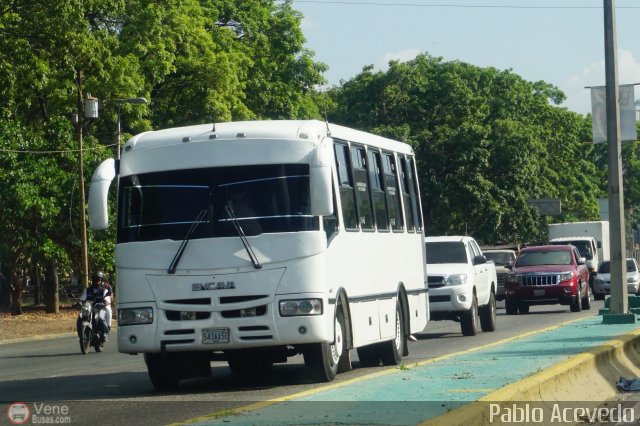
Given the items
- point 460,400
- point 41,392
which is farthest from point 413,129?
point 460,400

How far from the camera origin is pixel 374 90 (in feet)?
223

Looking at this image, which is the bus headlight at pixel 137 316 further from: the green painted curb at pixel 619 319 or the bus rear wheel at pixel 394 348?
the green painted curb at pixel 619 319

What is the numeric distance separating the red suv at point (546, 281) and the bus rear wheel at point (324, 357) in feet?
72.0

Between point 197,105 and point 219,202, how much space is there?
36825 mm

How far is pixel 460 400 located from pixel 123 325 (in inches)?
207

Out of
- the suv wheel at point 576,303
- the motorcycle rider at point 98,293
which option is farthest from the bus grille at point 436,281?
the suv wheel at point 576,303

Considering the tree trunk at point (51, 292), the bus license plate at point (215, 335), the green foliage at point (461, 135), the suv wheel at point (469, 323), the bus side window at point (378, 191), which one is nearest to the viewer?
the bus license plate at point (215, 335)

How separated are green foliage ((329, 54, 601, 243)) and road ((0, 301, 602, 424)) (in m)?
37.5

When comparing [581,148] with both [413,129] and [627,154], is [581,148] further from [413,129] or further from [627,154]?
[413,129]

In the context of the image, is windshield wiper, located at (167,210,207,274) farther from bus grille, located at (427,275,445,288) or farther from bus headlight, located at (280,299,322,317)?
bus grille, located at (427,275,445,288)

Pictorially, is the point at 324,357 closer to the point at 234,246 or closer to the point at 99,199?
the point at 234,246

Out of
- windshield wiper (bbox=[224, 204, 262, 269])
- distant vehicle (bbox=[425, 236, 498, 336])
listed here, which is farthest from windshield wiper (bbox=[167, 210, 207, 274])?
distant vehicle (bbox=[425, 236, 498, 336])

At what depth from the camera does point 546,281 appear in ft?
121

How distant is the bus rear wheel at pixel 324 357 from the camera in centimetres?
1486
